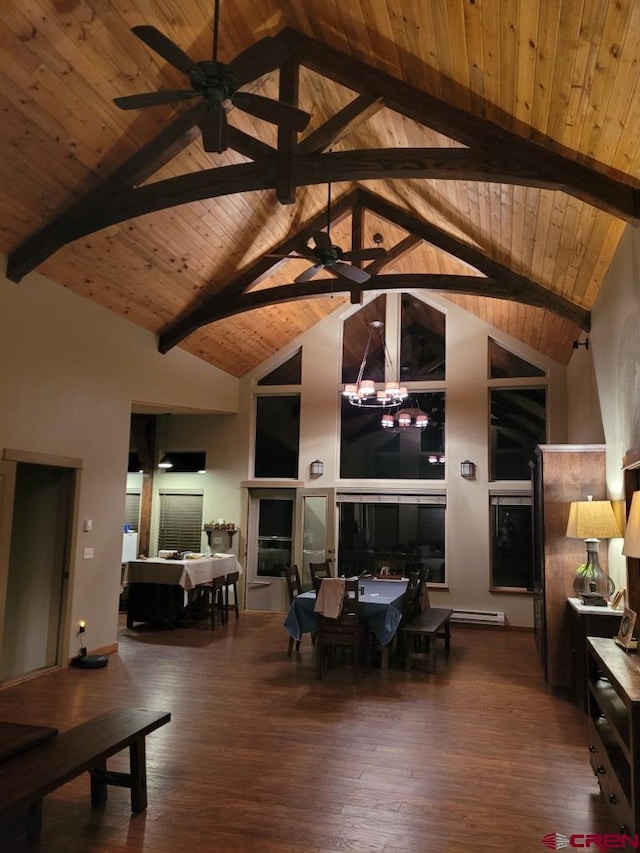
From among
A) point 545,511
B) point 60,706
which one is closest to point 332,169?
point 545,511

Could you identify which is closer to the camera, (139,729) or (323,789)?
(139,729)

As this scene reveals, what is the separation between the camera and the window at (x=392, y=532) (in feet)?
31.6

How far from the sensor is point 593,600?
522cm

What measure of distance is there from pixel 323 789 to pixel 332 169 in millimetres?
4449

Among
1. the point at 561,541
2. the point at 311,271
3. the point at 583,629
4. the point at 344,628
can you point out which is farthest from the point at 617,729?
the point at 311,271

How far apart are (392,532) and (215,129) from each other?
7.17 metres

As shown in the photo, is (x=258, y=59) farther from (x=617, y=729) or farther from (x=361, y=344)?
(x=361, y=344)

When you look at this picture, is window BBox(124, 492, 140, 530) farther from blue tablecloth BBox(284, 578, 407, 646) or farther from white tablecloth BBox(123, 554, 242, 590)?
blue tablecloth BBox(284, 578, 407, 646)

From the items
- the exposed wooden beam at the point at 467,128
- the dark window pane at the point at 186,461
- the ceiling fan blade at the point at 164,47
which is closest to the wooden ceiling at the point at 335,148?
the exposed wooden beam at the point at 467,128

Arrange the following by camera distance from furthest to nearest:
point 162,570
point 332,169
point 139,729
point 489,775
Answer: point 162,570 → point 332,169 → point 489,775 → point 139,729

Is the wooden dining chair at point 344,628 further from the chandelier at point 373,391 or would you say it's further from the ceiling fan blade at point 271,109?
the ceiling fan blade at point 271,109

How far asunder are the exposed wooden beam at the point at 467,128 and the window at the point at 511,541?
5879 mm

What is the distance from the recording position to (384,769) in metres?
4.00

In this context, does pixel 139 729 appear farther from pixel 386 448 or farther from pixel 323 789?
pixel 386 448
